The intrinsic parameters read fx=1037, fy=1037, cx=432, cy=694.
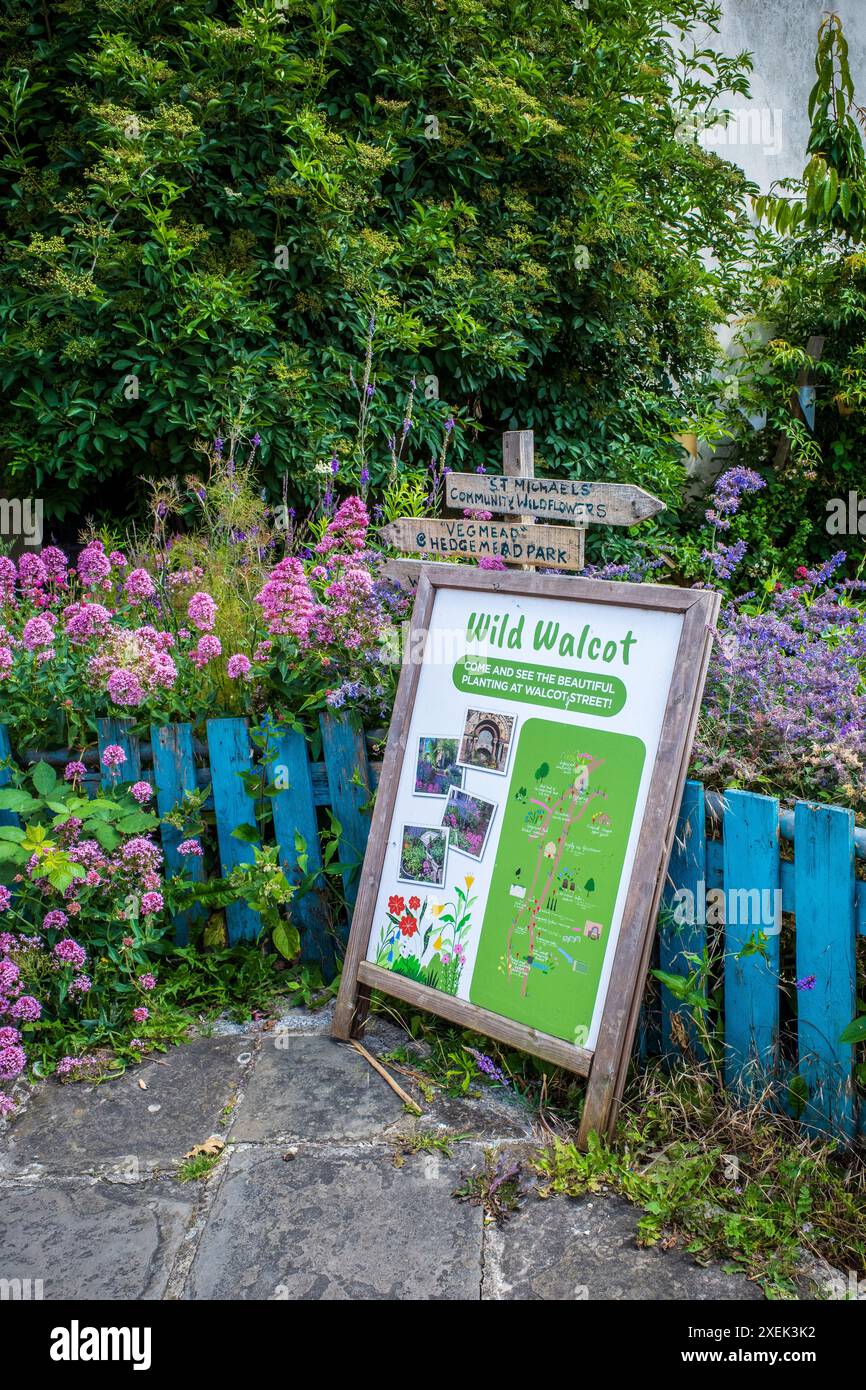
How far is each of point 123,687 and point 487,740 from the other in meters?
1.12

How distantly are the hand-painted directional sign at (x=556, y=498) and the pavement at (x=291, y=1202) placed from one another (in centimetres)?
173

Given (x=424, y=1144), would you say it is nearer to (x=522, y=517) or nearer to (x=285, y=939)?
(x=285, y=939)

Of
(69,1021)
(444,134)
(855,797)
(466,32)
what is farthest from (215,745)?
(466,32)

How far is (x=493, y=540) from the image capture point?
3420 millimetres

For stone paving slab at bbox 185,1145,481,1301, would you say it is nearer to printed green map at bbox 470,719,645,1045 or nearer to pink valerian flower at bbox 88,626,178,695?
printed green map at bbox 470,719,645,1045

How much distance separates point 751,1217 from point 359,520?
250 cm

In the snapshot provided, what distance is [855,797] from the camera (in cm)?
259

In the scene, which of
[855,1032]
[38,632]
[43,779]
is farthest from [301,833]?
[855,1032]

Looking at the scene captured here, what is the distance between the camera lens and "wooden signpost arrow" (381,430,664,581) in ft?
10.4

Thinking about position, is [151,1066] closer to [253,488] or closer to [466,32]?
[253,488]

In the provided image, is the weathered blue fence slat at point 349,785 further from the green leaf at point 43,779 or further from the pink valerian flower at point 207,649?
the green leaf at point 43,779

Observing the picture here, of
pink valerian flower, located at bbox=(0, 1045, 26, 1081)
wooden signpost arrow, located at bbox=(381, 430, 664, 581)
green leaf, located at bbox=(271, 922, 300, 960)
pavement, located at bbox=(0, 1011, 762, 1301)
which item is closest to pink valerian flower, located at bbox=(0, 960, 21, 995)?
pink valerian flower, located at bbox=(0, 1045, 26, 1081)

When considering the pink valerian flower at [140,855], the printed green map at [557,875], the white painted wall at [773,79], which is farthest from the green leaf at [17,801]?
the white painted wall at [773,79]

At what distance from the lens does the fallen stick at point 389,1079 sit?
2771mm
